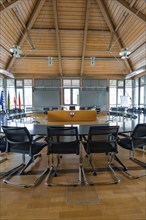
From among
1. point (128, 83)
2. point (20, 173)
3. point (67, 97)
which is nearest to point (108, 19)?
point (128, 83)

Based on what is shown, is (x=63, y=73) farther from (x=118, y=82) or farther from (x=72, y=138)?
(x=72, y=138)

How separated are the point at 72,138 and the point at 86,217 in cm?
113

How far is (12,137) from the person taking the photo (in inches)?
99.7

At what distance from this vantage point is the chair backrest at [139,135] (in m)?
2.66

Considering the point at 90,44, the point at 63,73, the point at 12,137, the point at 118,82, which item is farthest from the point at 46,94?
the point at 12,137

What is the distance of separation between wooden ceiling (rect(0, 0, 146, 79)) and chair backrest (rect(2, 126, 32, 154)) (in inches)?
211

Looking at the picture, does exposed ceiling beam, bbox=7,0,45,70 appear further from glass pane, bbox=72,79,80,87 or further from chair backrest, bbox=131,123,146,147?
chair backrest, bbox=131,123,146,147

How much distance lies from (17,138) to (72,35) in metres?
7.95

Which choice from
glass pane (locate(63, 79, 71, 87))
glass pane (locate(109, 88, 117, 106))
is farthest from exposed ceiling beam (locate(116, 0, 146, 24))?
glass pane (locate(63, 79, 71, 87))

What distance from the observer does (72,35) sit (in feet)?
29.0

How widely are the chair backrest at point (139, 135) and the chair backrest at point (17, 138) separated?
1.78 metres

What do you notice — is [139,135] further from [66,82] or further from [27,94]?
[27,94]

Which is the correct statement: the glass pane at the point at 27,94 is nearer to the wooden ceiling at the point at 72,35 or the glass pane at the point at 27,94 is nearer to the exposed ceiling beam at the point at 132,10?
the wooden ceiling at the point at 72,35

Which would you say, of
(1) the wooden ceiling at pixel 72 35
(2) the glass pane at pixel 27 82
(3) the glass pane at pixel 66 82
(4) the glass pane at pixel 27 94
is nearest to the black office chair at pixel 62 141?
(1) the wooden ceiling at pixel 72 35
